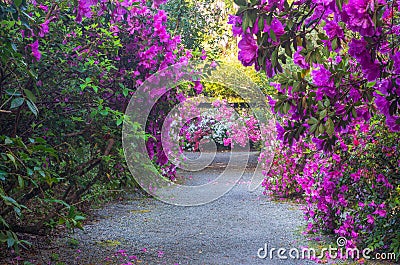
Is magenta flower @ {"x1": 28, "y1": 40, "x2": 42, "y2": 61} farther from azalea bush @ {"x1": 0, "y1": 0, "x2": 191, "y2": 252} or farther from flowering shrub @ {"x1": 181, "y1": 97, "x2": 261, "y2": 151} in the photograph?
flowering shrub @ {"x1": 181, "y1": 97, "x2": 261, "y2": 151}

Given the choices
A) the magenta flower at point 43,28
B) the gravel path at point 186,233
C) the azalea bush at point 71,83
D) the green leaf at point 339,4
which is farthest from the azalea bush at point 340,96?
the magenta flower at point 43,28

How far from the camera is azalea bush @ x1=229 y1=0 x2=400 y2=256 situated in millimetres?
1858

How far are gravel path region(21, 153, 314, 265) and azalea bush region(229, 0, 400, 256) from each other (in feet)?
2.07

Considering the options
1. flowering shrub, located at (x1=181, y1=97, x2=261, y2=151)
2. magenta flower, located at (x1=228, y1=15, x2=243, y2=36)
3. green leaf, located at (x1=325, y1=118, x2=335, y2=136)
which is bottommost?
flowering shrub, located at (x1=181, y1=97, x2=261, y2=151)

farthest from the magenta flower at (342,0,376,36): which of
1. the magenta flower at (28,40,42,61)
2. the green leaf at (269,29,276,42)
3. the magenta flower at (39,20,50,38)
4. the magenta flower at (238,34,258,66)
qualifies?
the magenta flower at (28,40,42,61)

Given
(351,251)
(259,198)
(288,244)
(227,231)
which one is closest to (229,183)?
(259,198)

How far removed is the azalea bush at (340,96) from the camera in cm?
186

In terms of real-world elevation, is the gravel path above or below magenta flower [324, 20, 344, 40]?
below

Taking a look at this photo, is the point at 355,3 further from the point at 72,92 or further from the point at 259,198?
the point at 259,198

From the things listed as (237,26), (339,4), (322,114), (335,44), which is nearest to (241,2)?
(237,26)

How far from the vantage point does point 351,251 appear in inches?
161

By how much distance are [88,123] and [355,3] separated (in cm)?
232

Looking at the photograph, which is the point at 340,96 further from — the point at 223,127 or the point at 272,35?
the point at 223,127

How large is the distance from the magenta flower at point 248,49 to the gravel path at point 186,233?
2.58 meters
